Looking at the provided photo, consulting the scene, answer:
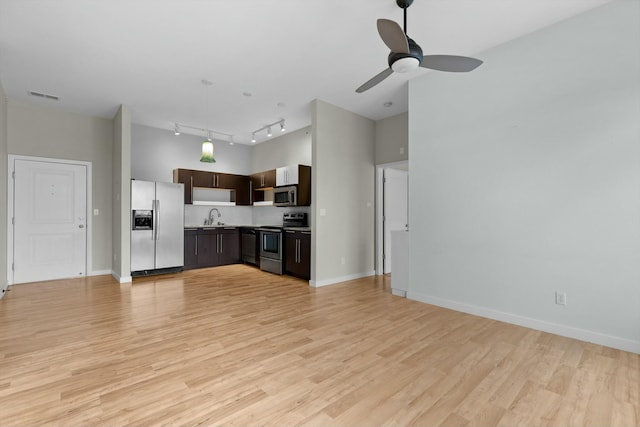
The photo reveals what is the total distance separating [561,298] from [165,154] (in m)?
7.18

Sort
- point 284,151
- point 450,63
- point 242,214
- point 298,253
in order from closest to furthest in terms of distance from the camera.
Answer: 1. point 450,63
2. point 298,253
3. point 284,151
4. point 242,214

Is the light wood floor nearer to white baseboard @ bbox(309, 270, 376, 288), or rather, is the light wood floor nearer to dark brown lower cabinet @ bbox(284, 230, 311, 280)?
white baseboard @ bbox(309, 270, 376, 288)

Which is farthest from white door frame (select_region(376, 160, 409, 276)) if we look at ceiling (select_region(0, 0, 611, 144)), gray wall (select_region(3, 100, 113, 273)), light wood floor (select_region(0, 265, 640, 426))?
gray wall (select_region(3, 100, 113, 273))

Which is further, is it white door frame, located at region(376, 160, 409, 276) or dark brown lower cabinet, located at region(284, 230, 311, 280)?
white door frame, located at region(376, 160, 409, 276)

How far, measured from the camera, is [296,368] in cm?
226

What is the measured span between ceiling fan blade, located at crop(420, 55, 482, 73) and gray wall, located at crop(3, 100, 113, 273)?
19.9ft

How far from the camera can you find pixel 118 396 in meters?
1.90

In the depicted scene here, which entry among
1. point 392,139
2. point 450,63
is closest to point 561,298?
point 450,63

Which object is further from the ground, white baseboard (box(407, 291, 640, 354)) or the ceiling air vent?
the ceiling air vent

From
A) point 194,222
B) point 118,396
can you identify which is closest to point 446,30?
point 118,396

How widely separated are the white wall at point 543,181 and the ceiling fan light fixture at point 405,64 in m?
1.51

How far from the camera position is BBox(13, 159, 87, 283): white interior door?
509 centimetres

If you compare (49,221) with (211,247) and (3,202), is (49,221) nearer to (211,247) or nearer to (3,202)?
(3,202)

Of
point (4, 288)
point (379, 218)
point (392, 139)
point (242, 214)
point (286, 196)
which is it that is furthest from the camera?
point (242, 214)
